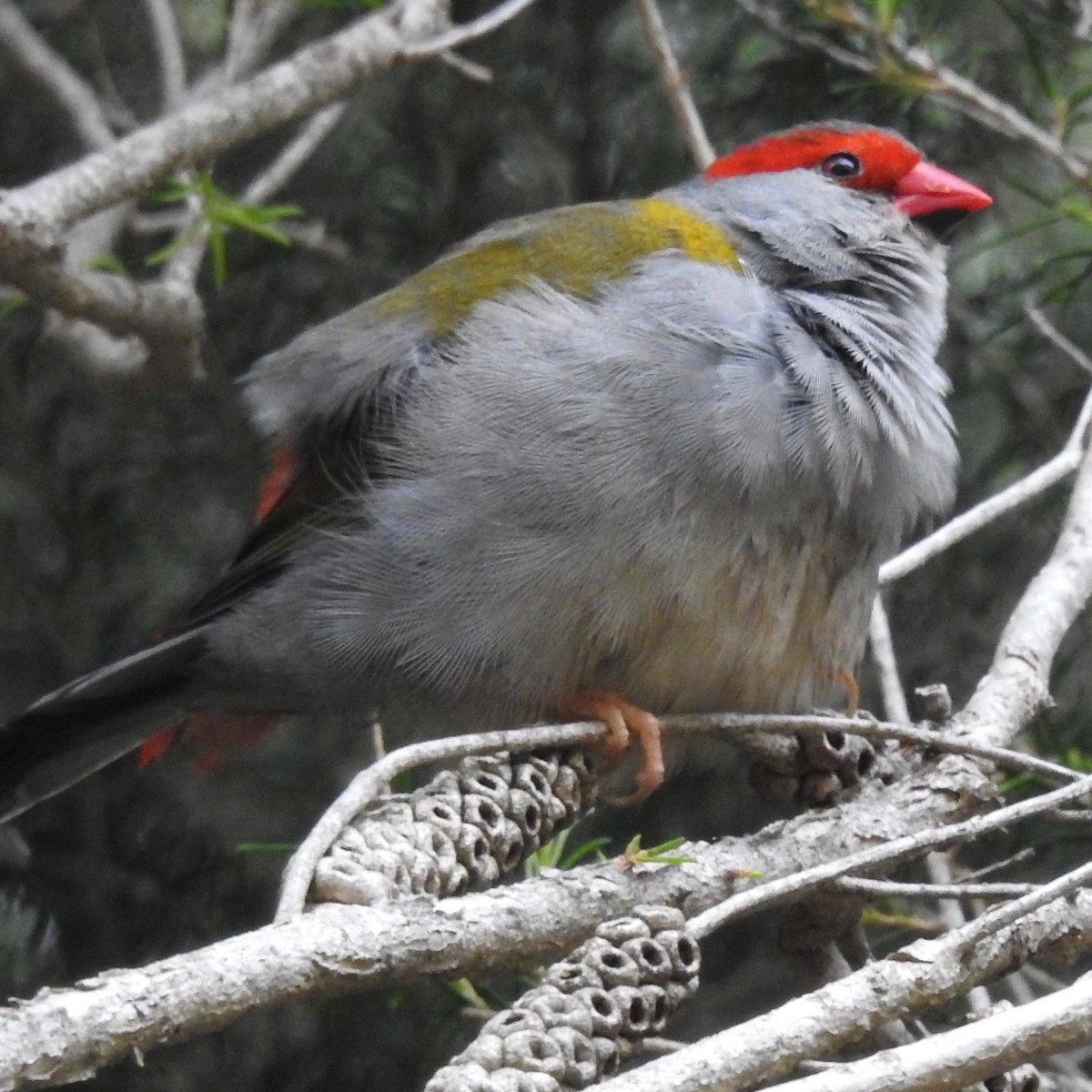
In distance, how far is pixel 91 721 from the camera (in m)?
2.90

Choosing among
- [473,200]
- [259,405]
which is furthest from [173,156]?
[473,200]

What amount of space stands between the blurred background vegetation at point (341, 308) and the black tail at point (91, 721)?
0.53 meters

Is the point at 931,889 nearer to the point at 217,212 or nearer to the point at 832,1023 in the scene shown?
the point at 832,1023

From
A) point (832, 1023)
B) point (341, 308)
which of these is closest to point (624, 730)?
point (832, 1023)

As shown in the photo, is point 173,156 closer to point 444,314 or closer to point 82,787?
point 444,314

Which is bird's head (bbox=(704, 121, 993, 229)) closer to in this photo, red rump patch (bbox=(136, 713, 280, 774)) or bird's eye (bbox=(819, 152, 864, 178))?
bird's eye (bbox=(819, 152, 864, 178))

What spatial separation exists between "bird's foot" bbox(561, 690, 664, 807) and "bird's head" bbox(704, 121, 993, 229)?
1075mm

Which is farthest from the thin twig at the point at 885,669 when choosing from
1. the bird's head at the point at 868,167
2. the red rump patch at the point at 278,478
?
the red rump patch at the point at 278,478

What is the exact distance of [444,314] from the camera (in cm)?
284

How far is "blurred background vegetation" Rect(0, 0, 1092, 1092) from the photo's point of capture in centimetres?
338

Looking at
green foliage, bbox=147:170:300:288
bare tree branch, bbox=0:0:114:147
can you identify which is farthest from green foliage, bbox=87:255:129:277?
bare tree branch, bbox=0:0:114:147

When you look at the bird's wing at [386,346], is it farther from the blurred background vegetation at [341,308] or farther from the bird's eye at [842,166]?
the blurred background vegetation at [341,308]

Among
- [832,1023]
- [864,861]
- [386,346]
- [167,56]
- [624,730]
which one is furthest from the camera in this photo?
[167,56]

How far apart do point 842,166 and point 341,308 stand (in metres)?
1.23
